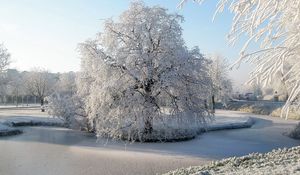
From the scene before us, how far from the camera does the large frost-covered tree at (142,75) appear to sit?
70.8ft

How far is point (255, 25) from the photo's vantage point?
6.84 m

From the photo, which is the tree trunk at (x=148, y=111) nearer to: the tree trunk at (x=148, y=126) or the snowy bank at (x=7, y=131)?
the tree trunk at (x=148, y=126)

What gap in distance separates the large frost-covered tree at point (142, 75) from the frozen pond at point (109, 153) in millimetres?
1551

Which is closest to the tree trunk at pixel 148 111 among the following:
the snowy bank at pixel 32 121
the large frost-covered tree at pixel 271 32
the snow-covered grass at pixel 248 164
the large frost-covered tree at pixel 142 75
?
the large frost-covered tree at pixel 142 75

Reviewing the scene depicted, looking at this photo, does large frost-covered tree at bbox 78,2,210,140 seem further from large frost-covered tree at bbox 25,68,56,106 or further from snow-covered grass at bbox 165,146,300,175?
large frost-covered tree at bbox 25,68,56,106

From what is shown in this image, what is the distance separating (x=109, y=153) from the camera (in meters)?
18.3

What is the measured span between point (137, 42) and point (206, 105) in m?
5.69

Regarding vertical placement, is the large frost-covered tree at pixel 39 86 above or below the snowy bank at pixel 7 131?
above

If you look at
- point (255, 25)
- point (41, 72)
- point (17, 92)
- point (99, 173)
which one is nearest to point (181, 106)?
point (99, 173)

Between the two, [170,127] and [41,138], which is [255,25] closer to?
[170,127]

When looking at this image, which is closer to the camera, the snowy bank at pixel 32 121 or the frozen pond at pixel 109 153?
the frozen pond at pixel 109 153

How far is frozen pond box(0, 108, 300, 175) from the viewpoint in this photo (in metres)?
14.6

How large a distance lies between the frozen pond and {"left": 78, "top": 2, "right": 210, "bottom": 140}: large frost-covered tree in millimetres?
1551

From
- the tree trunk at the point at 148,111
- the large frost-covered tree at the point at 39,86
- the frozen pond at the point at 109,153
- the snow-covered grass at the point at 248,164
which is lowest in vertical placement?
the frozen pond at the point at 109,153
